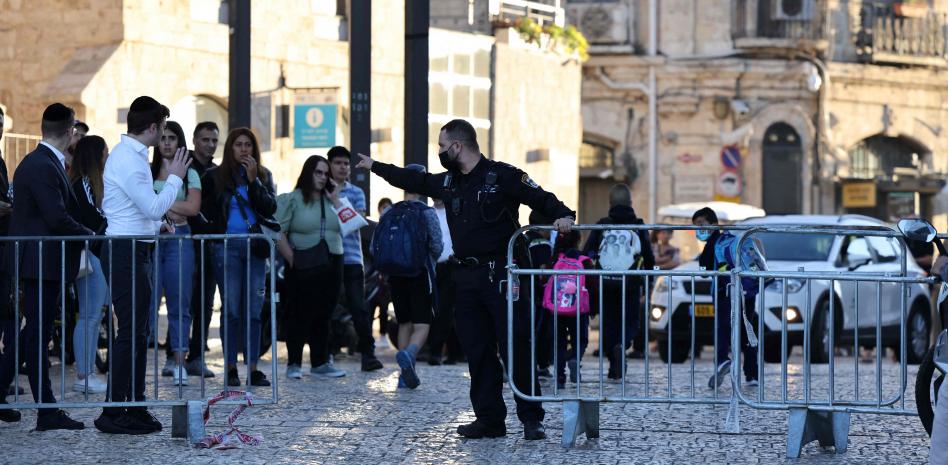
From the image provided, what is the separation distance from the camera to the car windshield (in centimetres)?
1834

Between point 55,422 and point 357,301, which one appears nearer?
point 55,422

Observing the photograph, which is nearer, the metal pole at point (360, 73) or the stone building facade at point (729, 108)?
the metal pole at point (360, 73)

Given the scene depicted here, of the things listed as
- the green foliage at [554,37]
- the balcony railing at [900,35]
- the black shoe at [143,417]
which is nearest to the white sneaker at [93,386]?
the black shoe at [143,417]

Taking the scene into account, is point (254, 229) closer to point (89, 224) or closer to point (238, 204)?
point (238, 204)

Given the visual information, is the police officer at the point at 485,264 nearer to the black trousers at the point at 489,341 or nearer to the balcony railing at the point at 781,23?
the black trousers at the point at 489,341

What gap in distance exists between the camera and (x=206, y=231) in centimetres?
1185

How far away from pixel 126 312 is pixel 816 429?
3.63 metres

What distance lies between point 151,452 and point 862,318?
1061cm

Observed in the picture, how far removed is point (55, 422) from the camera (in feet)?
31.6

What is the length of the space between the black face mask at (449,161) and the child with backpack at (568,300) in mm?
1509

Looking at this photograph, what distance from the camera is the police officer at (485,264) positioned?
9484mm

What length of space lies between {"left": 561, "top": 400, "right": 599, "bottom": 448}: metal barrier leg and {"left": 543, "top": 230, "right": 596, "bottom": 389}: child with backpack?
1573 mm

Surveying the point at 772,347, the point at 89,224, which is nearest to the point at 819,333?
the point at 772,347

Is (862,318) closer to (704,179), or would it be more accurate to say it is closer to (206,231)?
(206,231)
